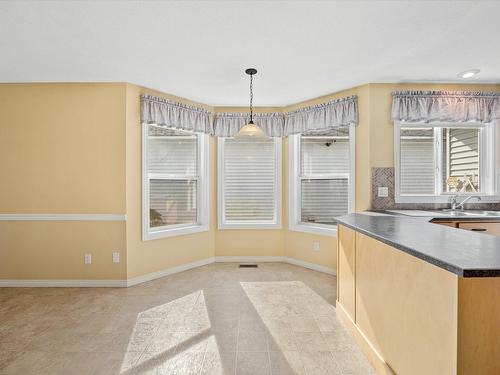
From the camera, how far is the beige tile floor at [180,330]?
1.96m

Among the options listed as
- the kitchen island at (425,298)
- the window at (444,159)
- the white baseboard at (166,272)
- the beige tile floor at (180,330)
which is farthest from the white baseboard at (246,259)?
the kitchen island at (425,298)

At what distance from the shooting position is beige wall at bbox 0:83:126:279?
3.46 meters

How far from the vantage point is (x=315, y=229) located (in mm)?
4145

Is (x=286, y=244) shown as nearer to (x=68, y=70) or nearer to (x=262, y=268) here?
(x=262, y=268)

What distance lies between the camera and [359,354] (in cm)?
207

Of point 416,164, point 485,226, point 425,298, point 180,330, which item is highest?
point 416,164

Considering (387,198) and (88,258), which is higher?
(387,198)

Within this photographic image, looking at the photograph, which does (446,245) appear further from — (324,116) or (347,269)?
(324,116)

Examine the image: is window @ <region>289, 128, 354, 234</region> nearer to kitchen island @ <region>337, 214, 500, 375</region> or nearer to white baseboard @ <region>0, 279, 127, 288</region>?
kitchen island @ <region>337, 214, 500, 375</region>

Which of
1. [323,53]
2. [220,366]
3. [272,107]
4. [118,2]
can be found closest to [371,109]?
[323,53]

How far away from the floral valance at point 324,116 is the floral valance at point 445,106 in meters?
0.50

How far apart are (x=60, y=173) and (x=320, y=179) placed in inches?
136

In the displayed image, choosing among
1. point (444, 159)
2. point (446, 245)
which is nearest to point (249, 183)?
point (444, 159)

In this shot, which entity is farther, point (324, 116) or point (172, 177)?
point (172, 177)
